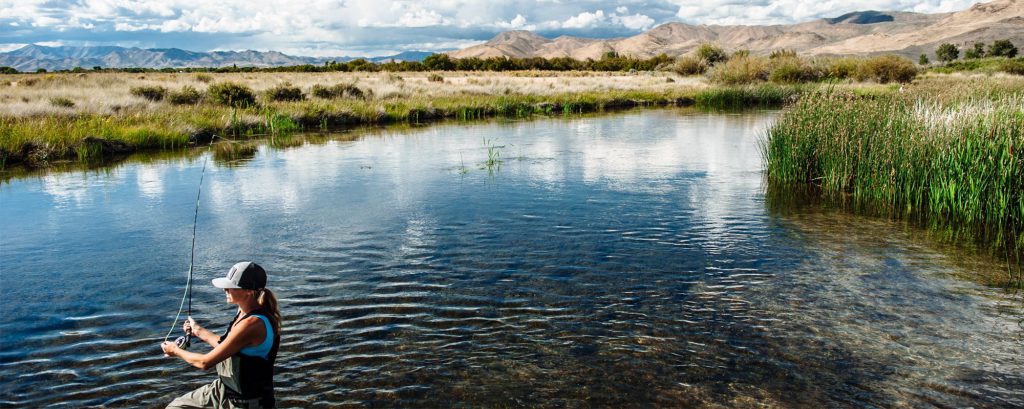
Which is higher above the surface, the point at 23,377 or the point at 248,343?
the point at 248,343

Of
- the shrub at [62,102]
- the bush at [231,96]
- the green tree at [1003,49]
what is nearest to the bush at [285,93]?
the bush at [231,96]

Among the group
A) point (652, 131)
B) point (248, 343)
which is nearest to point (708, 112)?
point (652, 131)

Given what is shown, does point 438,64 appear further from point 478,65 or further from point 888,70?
point 888,70

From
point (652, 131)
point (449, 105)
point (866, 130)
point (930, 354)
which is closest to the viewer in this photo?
point (930, 354)

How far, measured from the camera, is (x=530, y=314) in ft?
22.5

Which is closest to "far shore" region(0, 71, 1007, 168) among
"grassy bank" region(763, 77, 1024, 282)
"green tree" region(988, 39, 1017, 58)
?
"grassy bank" region(763, 77, 1024, 282)

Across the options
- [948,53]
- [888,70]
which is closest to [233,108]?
[888,70]

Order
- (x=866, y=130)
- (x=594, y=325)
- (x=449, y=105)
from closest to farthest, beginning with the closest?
(x=594, y=325), (x=866, y=130), (x=449, y=105)

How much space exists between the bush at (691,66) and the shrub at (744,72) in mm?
13527

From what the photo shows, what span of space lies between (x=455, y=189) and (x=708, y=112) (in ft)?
76.9

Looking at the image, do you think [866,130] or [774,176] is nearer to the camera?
[866,130]

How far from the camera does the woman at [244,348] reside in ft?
12.3

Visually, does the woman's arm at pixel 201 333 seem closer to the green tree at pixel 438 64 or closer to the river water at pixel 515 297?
the river water at pixel 515 297

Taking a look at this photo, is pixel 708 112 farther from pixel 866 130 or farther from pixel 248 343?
pixel 248 343
